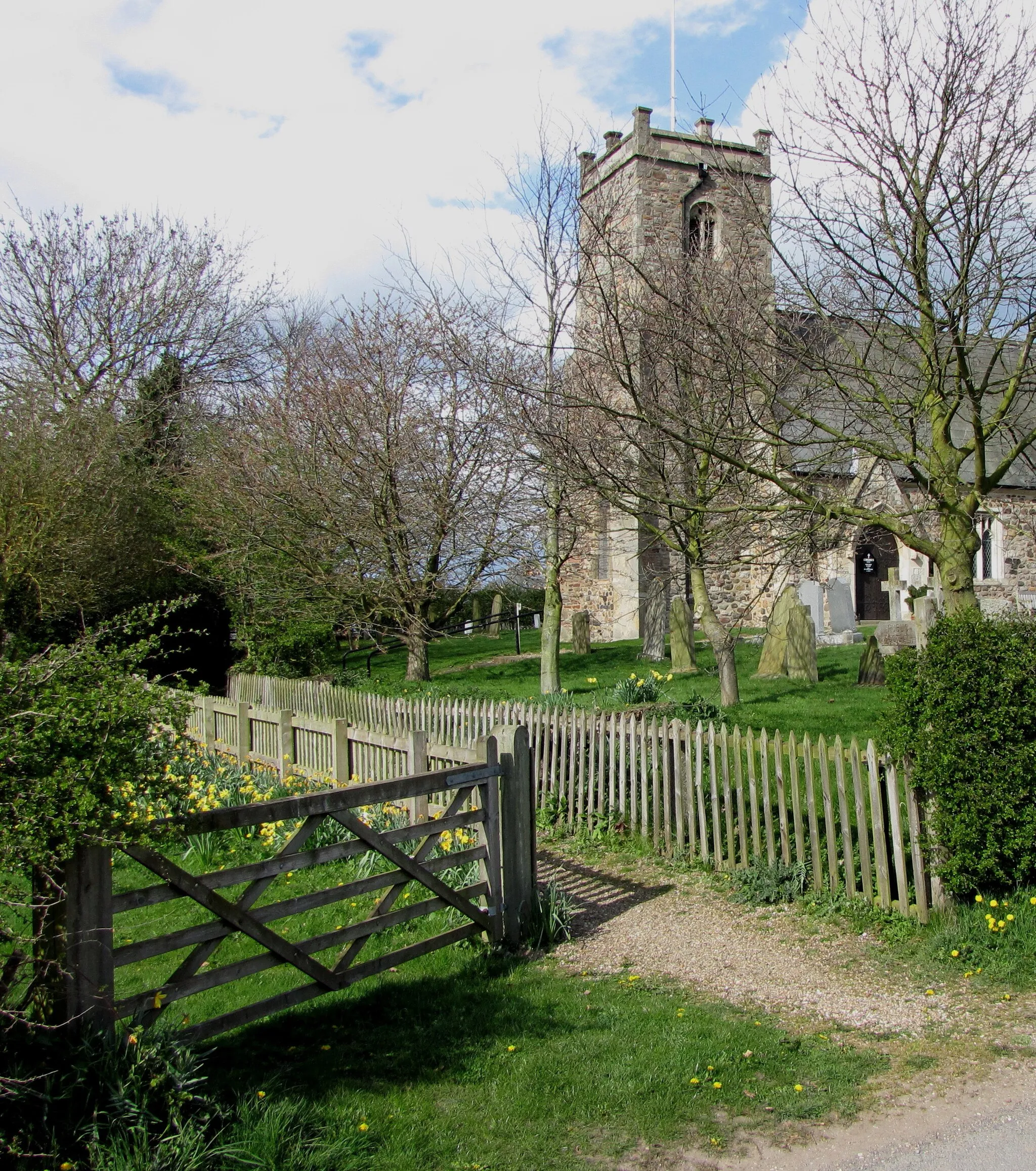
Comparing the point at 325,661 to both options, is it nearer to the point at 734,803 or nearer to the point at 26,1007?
the point at 734,803

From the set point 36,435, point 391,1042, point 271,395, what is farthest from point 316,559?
point 391,1042

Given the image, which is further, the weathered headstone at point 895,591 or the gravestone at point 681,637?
the weathered headstone at point 895,591

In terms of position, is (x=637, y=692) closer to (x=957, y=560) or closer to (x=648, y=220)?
(x=957, y=560)

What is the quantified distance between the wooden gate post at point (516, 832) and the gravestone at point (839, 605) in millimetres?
16460

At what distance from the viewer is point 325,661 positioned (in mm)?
16797

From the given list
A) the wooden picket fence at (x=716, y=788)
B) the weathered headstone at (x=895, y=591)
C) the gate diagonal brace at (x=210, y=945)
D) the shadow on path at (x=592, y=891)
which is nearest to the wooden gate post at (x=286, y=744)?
the wooden picket fence at (x=716, y=788)

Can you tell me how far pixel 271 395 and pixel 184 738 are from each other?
45.9ft

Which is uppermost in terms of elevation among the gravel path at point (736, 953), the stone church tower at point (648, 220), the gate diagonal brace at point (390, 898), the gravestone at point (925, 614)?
the stone church tower at point (648, 220)

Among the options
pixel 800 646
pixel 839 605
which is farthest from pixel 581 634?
pixel 800 646

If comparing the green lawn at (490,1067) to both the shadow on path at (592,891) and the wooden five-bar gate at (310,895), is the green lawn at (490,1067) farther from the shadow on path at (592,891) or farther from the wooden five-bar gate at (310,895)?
the shadow on path at (592,891)

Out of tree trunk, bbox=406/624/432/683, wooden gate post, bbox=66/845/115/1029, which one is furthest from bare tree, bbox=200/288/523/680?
wooden gate post, bbox=66/845/115/1029

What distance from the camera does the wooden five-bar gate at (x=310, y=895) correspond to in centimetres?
374

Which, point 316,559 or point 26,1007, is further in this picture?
point 316,559

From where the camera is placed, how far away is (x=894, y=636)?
14617 mm
